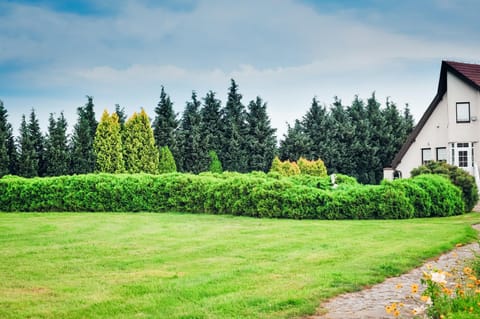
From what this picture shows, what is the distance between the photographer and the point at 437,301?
4.96 meters

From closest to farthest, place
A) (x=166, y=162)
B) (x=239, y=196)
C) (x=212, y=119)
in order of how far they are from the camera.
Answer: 1. (x=239, y=196)
2. (x=166, y=162)
3. (x=212, y=119)

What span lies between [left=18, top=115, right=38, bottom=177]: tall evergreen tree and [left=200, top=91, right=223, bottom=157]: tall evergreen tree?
43.6ft

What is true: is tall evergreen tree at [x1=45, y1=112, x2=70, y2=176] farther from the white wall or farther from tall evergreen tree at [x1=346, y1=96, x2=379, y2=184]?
tall evergreen tree at [x1=346, y1=96, x2=379, y2=184]

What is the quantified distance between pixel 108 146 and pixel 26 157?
5212mm

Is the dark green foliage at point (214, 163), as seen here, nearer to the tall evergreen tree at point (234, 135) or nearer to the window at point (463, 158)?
the tall evergreen tree at point (234, 135)

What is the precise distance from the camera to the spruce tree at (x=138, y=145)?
1302 inches

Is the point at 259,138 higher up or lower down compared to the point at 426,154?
higher up

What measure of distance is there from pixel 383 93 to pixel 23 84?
34613 mm

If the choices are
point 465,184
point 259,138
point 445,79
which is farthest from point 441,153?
point 259,138

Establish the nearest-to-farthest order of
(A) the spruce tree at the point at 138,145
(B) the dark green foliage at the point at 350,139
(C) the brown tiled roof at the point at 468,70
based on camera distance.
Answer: (C) the brown tiled roof at the point at 468,70 → (A) the spruce tree at the point at 138,145 → (B) the dark green foliage at the point at 350,139

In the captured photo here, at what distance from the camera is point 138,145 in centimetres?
3316

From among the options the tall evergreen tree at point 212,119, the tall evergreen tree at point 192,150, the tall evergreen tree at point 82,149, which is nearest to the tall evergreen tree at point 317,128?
the tall evergreen tree at point 212,119

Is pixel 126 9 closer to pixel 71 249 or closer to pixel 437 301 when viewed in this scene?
pixel 71 249

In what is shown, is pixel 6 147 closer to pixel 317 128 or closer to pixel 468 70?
pixel 317 128
